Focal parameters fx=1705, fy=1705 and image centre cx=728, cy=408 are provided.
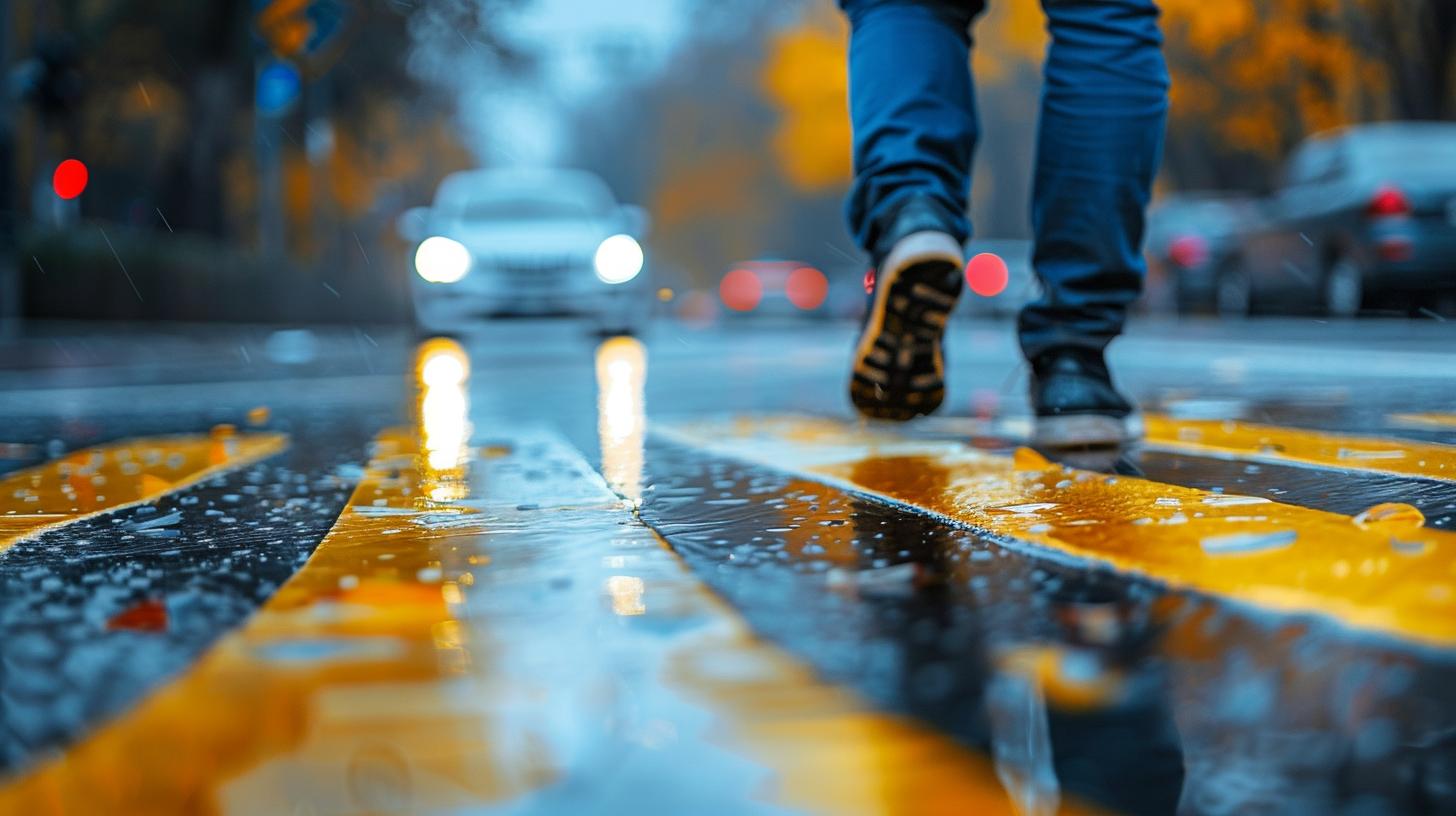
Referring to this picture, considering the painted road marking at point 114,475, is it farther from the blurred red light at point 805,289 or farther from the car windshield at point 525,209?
the blurred red light at point 805,289

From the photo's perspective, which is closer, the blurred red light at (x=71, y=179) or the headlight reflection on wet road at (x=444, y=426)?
the headlight reflection on wet road at (x=444, y=426)

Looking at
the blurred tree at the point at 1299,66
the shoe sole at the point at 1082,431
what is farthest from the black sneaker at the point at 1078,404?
the blurred tree at the point at 1299,66

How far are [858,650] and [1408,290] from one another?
13.3m

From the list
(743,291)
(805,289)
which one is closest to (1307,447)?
(743,291)

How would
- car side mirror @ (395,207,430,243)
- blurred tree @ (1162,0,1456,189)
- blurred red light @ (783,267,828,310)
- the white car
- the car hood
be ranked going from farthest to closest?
1. blurred red light @ (783,267,828,310)
2. blurred tree @ (1162,0,1456,189)
3. car side mirror @ (395,207,430,243)
4. the car hood
5. the white car

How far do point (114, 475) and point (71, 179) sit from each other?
19.8 meters

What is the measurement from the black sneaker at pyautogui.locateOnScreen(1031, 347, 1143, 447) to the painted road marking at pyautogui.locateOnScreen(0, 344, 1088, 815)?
1.37 metres

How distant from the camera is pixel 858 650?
1.41m

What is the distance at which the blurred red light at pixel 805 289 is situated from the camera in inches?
1193

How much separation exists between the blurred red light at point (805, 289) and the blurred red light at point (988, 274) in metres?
5.52

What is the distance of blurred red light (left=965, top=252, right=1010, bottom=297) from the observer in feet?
82.0

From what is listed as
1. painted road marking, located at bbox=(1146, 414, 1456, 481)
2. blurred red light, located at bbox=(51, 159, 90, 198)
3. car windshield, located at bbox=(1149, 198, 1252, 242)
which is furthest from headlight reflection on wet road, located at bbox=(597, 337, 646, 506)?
blurred red light, located at bbox=(51, 159, 90, 198)

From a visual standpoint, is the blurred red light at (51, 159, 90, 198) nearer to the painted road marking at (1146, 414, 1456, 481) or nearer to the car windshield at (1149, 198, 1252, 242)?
the car windshield at (1149, 198, 1252, 242)

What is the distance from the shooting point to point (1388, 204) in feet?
42.4
